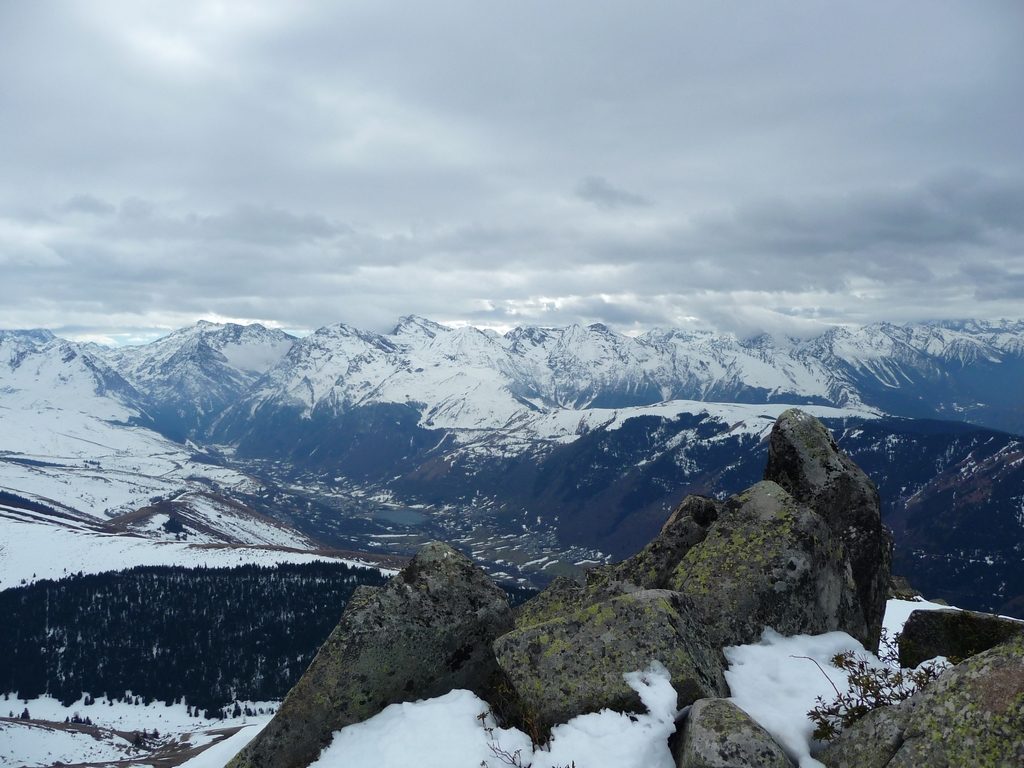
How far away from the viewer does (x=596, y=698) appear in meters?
12.2

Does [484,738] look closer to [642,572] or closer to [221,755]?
[642,572]

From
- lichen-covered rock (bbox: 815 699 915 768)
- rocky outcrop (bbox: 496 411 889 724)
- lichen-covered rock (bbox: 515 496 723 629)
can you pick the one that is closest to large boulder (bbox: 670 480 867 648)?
rocky outcrop (bbox: 496 411 889 724)

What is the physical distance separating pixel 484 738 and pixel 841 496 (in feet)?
46.5

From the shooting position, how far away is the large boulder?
1568 cm

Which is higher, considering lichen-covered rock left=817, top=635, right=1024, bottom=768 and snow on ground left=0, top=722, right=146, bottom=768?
lichen-covered rock left=817, top=635, right=1024, bottom=768

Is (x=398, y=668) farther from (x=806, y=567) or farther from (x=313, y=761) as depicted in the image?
(x=806, y=567)

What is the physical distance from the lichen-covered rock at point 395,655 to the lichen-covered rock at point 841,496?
35.9ft

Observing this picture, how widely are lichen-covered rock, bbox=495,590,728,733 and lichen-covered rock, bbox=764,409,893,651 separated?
8.01 meters

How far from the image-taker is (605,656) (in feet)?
41.7

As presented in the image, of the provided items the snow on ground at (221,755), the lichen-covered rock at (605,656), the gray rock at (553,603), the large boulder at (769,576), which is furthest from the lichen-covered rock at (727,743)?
the snow on ground at (221,755)

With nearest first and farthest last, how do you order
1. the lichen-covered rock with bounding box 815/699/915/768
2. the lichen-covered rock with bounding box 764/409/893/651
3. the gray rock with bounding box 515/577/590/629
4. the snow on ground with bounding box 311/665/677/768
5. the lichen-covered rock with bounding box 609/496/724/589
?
the lichen-covered rock with bounding box 815/699/915/768 < the snow on ground with bounding box 311/665/677/768 < the gray rock with bounding box 515/577/590/629 < the lichen-covered rock with bounding box 764/409/893/651 < the lichen-covered rock with bounding box 609/496/724/589

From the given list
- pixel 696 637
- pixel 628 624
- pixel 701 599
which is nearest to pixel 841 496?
pixel 701 599

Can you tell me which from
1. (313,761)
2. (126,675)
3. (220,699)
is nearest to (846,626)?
(313,761)

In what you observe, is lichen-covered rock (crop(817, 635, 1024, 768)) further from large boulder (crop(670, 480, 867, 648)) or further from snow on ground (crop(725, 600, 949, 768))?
large boulder (crop(670, 480, 867, 648))
